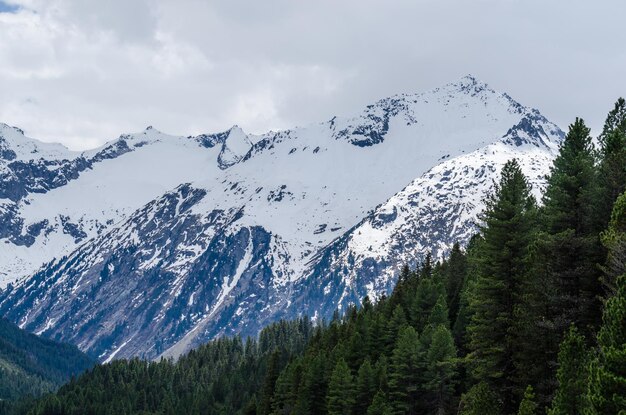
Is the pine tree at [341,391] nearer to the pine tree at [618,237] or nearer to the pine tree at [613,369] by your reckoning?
the pine tree at [618,237]

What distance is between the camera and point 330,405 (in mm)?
73438

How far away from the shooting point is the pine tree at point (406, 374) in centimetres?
6531

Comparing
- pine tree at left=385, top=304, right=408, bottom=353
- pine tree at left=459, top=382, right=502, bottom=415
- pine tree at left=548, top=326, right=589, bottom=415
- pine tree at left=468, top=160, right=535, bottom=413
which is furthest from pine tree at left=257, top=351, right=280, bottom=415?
pine tree at left=548, top=326, right=589, bottom=415

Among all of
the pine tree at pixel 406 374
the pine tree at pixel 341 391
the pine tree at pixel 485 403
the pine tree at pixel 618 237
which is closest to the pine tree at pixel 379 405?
the pine tree at pixel 406 374

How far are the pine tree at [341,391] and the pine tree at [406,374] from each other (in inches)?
210

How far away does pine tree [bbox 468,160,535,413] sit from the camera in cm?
4578

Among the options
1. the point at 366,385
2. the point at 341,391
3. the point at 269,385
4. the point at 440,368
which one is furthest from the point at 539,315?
the point at 269,385

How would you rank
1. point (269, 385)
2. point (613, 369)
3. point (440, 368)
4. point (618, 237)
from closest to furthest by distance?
point (613, 369), point (618, 237), point (440, 368), point (269, 385)

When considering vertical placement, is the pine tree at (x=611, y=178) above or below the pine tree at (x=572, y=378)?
above

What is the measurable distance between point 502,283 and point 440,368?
21.2 meters

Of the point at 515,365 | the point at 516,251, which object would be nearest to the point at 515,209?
the point at 516,251

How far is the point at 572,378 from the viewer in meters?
33.4

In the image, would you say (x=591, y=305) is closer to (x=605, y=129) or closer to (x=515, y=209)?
(x=515, y=209)

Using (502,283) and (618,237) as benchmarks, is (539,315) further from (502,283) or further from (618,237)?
(618,237)
